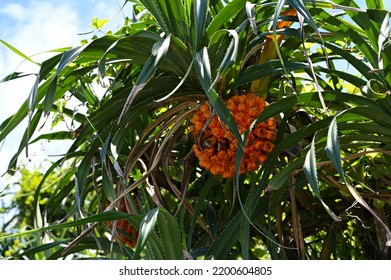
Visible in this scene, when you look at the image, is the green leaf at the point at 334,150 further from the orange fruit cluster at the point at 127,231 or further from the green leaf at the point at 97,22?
the green leaf at the point at 97,22

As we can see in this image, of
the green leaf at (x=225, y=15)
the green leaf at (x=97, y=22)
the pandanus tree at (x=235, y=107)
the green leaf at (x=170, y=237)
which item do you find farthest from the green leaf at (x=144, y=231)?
the green leaf at (x=97, y=22)

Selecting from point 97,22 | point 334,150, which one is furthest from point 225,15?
point 97,22

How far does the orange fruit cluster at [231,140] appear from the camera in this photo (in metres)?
1.39

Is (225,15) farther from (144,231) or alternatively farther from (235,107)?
(144,231)

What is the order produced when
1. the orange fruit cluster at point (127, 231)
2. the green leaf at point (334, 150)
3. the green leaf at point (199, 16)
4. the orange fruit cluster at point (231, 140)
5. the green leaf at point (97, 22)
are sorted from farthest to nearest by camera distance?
the green leaf at point (97, 22) → the orange fruit cluster at point (127, 231) → the orange fruit cluster at point (231, 140) → the green leaf at point (199, 16) → the green leaf at point (334, 150)

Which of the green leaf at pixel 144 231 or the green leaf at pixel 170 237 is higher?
the green leaf at pixel 144 231

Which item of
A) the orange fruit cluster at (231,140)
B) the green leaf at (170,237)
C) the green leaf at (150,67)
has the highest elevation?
the green leaf at (150,67)

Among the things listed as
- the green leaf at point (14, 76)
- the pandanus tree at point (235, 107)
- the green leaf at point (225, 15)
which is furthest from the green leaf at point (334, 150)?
the green leaf at point (14, 76)

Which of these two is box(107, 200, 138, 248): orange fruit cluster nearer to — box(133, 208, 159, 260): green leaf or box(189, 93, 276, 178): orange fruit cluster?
box(189, 93, 276, 178): orange fruit cluster

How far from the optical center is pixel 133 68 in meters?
1.78

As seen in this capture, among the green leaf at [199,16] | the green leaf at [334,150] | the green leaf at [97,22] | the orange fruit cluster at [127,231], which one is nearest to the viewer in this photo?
the green leaf at [334,150]

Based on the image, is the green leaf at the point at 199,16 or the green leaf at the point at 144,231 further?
the green leaf at the point at 199,16
